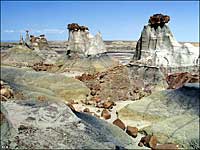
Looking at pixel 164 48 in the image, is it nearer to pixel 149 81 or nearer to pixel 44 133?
pixel 149 81

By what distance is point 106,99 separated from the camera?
17672mm

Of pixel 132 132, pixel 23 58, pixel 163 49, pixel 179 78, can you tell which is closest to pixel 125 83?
pixel 179 78

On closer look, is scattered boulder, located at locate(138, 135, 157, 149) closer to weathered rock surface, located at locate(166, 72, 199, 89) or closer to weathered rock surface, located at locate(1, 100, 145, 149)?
weathered rock surface, located at locate(1, 100, 145, 149)

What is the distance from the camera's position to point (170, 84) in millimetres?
21484

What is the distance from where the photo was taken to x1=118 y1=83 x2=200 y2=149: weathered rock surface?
10461 mm

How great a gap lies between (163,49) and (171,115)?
11.4 metres

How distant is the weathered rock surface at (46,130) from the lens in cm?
691

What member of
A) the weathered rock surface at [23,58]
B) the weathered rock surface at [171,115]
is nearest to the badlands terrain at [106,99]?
the weathered rock surface at [171,115]

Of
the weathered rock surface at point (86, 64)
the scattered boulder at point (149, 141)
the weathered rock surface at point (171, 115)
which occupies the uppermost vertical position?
the weathered rock surface at point (86, 64)

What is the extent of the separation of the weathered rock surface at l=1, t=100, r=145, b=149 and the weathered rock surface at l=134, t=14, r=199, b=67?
1558 cm

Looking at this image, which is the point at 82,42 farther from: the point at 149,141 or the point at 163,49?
the point at 149,141

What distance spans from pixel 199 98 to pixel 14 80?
10261mm

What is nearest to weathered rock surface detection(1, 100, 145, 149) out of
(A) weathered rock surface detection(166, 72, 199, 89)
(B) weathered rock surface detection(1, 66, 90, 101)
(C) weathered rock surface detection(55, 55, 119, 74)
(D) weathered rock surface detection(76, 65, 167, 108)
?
(D) weathered rock surface detection(76, 65, 167, 108)

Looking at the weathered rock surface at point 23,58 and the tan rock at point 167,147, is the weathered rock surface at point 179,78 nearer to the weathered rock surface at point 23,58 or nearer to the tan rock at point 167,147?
the tan rock at point 167,147
